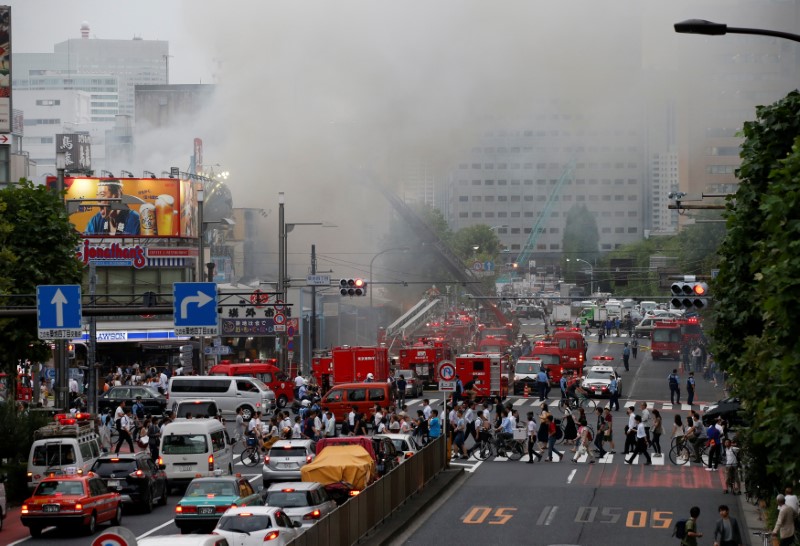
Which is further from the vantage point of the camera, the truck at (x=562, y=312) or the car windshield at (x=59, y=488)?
the truck at (x=562, y=312)

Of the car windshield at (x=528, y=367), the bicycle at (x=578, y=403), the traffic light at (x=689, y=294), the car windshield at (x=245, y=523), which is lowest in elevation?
the bicycle at (x=578, y=403)

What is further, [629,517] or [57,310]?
[57,310]

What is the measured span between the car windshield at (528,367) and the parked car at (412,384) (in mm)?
4567

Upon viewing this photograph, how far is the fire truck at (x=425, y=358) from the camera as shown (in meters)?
62.8

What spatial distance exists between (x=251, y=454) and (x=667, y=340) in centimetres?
4797

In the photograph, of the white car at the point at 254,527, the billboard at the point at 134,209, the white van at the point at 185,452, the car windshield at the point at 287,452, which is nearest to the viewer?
the white car at the point at 254,527

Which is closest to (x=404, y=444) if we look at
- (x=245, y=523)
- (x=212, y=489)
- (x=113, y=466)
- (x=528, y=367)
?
(x=113, y=466)

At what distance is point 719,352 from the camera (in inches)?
1183

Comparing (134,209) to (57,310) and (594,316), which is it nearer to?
(57,310)

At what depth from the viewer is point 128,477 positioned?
2966 cm

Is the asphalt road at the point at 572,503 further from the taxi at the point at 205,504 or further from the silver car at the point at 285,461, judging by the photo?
the silver car at the point at 285,461

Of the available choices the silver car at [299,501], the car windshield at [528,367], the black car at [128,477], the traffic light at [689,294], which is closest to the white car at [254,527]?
the silver car at [299,501]

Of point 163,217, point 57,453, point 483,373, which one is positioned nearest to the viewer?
point 57,453

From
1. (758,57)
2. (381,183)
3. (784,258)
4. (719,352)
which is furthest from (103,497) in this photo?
(758,57)
